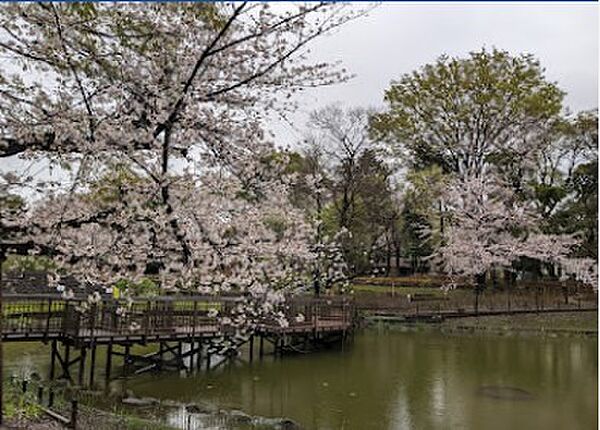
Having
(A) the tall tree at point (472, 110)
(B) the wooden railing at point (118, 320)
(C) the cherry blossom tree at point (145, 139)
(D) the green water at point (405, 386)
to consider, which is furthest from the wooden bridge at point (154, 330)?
(A) the tall tree at point (472, 110)

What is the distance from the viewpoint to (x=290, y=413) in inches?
398

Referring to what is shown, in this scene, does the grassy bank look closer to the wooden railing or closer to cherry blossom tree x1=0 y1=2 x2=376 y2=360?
the wooden railing

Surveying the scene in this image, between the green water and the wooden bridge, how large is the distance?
26.3 inches

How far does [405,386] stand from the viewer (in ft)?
40.3

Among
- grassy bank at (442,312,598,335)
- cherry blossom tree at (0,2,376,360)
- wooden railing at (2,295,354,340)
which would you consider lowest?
grassy bank at (442,312,598,335)

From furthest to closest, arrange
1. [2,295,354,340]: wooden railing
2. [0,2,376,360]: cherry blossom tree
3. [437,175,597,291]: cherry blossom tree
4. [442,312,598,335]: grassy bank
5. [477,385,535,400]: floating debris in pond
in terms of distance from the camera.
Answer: [437,175,597,291]: cherry blossom tree, [442,312,598,335]: grassy bank, [2,295,354,340]: wooden railing, [477,385,535,400]: floating debris in pond, [0,2,376,360]: cherry blossom tree

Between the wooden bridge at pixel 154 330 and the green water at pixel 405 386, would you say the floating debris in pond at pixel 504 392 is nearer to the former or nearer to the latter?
the green water at pixel 405 386

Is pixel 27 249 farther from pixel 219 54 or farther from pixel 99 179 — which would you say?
pixel 219 54

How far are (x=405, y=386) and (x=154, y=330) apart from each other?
5834 mm

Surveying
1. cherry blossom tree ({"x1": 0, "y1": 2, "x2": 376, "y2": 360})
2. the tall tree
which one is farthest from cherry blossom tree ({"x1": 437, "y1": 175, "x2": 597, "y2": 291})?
cherry blossom tree ({"x1": 0, "y1": 2, "x2": 376, "y2": 360})

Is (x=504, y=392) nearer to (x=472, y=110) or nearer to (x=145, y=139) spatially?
(x=145, y=139)

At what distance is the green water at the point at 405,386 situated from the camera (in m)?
9.75

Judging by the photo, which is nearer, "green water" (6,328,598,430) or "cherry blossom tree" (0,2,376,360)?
"cherry blossom tree" (0,2,376,360)

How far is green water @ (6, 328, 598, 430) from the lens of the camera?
975 cm
